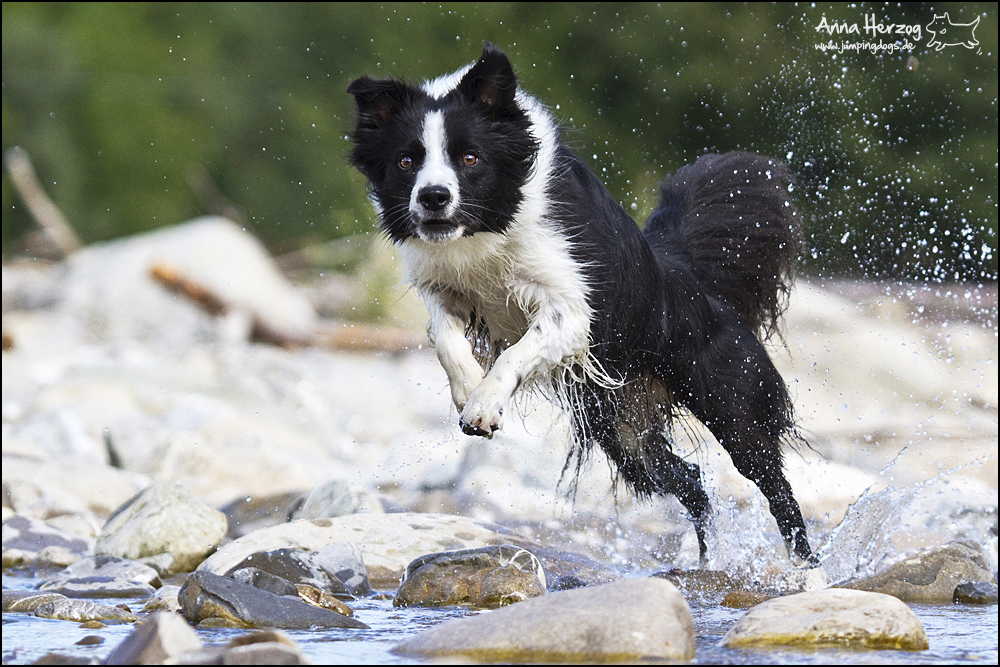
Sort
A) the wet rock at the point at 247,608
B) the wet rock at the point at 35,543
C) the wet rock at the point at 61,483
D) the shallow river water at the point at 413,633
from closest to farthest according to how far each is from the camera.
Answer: the shallow river water at the point at 413,633
the wet rock at the point at 247,608
the wet rock at the point at 35,543
the wet rock at the point at 61,483

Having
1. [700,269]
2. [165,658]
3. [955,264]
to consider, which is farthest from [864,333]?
[165,658]

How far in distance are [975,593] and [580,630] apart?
2.15 meters

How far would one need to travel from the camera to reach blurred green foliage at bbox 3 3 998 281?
14.2m

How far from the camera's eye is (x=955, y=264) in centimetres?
1381

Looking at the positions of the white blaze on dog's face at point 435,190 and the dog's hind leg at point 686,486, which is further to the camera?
the dog's hind leg at point 686,486

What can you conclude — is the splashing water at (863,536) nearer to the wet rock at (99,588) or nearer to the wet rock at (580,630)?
the wet rock at (580,630)

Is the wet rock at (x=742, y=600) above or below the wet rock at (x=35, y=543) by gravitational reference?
above

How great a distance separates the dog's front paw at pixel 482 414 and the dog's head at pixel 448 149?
680 mm

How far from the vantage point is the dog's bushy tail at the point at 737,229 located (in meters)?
5.51

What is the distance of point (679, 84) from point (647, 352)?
1335 cm

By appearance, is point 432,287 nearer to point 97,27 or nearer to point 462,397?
point 462,397

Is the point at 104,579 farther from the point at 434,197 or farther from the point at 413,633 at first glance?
the point at 434,197

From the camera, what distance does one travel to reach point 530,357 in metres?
4.50

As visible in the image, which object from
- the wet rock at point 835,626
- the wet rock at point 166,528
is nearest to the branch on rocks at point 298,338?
the wet rock at point 166,528
